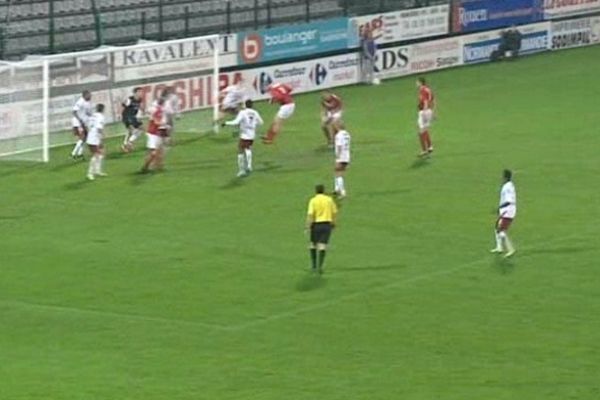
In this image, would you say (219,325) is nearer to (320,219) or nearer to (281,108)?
(320,219)

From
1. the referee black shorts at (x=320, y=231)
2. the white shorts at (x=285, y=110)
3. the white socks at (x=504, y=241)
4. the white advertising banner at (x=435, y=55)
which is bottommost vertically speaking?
the referee black shorts at (x=320, y=231)

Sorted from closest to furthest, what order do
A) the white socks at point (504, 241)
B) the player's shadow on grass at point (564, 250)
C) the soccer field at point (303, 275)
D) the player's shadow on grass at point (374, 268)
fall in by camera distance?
the soccer field at point (303, 275), the player's shadow on grass at point (374, 268), the white socks at point (504, 241), the player's shadow on grass at point (564, 250)

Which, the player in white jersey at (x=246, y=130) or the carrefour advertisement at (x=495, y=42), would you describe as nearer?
the player in white jersey at (x=246, y=130)

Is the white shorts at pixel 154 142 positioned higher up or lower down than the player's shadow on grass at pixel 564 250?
higher up

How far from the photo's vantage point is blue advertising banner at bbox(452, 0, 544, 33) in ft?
234

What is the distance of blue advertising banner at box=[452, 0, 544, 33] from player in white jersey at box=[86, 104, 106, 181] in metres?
26.8

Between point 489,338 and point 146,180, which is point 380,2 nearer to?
point 146,180

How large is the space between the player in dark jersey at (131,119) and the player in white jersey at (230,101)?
371 cm

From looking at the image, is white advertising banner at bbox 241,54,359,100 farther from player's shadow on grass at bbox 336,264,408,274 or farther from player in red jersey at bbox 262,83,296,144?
player's shadow on grass at bbox 336,264,408,274

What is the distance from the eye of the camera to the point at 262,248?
128 feet

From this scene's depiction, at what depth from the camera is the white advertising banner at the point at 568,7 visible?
75.8m

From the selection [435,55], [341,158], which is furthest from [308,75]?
[341,158]

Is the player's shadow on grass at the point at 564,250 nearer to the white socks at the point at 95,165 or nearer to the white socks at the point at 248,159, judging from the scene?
the white socks at the point at 248,159

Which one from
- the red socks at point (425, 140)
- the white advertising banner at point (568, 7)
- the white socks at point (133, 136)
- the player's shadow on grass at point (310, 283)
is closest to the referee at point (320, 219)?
the player's shadow on grass at point (310, 283)
